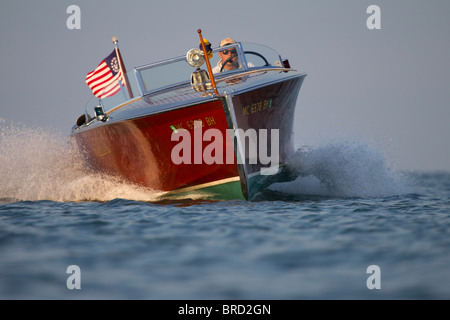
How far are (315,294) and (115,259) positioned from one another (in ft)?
5.12

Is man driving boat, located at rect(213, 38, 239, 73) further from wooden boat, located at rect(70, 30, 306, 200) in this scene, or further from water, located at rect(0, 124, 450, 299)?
water, located at rect(0, 124, 450, 299)

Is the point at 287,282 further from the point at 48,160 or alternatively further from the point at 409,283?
the point at 48,160

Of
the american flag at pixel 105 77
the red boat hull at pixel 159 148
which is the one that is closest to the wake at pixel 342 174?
the red boat hull at pixel 159 148

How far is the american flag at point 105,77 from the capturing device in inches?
348

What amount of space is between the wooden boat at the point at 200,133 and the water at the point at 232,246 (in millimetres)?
362

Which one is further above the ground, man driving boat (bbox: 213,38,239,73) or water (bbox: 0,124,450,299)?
man driving boat (bbox: 213,38,239,73)

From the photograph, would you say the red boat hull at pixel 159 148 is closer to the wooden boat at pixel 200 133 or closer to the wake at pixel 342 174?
the wooden boat at pixel 200 133

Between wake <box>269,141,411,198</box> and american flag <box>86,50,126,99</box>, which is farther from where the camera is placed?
american flag <box>86,50,126,99</box>

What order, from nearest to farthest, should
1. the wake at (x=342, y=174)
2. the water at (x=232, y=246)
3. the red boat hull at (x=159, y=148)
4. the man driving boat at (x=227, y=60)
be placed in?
1. the water at (x=232, y=246)
2. the red boat hull at (x=159, y=148)
3. the wake at (x=342, y=174)
4. the man driving boat at (x=227, y=60)

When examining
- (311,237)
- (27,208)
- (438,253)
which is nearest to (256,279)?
(311,237)

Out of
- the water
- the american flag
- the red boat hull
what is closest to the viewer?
the water

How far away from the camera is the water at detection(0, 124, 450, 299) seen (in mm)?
3213

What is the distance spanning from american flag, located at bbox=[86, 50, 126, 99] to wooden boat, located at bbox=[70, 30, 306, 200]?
1.81 ft

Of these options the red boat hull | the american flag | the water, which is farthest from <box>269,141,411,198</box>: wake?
the american flag
